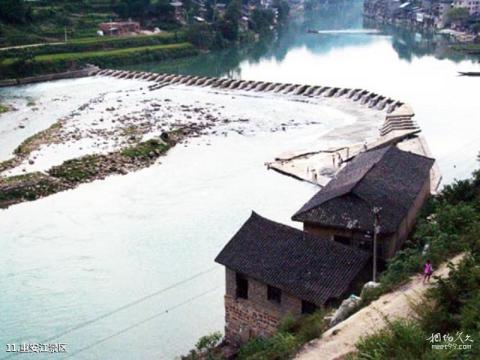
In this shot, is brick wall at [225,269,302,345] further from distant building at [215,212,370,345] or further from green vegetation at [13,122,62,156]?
green vegetation at [13,122,62,156]

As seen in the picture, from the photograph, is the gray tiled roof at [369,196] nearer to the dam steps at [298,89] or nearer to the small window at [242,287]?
the small window at [242,287]

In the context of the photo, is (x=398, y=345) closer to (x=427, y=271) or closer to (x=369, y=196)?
(x=427, y=271)

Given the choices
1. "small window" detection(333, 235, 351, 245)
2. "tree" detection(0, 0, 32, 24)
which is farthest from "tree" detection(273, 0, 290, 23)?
"small window" detection(333, 235, 351, 245)

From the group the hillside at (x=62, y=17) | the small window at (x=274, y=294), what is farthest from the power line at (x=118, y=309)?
the hillside at (x=62, y=17)

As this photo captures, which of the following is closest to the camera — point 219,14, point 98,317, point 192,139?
point 98,317

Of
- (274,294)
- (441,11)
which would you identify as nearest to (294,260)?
(274,294)

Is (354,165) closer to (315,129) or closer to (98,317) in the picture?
(98,317)

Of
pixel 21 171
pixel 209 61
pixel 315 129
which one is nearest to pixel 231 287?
pixel 21 171
